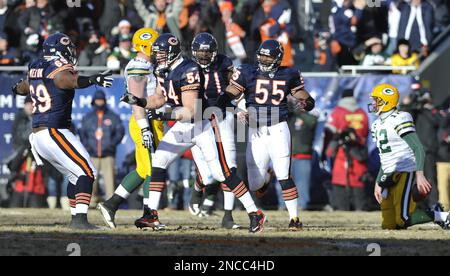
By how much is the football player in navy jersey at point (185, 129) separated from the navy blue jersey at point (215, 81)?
2.29 ft

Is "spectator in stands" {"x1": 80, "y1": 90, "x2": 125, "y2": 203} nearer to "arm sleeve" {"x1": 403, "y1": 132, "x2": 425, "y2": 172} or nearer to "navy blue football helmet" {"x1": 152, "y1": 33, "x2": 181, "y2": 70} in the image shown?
"navy blue football helmet" {"x1": 152, "y1": 33, "x2": 181, "y2": 70}

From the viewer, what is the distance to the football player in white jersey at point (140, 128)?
1255cm

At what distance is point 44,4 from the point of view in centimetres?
1872

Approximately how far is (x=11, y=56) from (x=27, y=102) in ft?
3.43

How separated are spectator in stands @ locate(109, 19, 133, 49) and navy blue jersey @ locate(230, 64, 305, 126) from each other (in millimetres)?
5892

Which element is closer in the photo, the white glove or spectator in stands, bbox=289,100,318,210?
spectator in stands, bbox=289,100,318,210

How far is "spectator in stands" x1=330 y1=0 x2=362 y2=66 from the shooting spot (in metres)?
18.5

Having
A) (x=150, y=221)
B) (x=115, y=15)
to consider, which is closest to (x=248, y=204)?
(x=150, y=221)

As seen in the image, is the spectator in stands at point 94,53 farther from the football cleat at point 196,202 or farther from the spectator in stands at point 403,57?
the spectator in stands at point 403,57

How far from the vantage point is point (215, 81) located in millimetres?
12992

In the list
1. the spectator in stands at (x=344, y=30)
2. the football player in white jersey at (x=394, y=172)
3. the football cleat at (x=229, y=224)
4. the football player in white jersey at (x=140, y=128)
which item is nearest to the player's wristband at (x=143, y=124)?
the football player in white jersey at (x=140, y=128)

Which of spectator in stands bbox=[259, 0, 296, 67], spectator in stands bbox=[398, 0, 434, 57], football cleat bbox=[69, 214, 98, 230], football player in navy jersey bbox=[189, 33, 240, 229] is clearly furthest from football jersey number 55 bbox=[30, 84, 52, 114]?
spectator in stands bbox=[398, 0, 434, 57]
